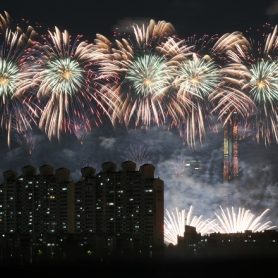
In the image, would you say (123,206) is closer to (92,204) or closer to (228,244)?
(92,204)

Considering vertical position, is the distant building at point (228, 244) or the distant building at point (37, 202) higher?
the distant building at point (37, 202)

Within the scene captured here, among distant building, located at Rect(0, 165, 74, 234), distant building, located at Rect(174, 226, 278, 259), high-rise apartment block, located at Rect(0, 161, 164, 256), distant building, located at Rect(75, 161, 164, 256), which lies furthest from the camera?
distant building, located at Rect(174, 226, 278, 259)

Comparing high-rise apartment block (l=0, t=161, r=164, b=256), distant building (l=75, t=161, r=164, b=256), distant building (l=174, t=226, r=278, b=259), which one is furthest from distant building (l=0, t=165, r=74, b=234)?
distant building (l=174, t=226, r=278, b=259)

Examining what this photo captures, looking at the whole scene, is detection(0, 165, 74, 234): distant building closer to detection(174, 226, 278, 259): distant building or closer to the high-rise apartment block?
the high-rise apartment block

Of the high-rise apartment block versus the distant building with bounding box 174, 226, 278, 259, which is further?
the distant building with bounding box 174, 226, 278, 259

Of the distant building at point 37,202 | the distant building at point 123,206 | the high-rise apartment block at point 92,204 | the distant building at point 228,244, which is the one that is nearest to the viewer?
the distant building at point 123,206

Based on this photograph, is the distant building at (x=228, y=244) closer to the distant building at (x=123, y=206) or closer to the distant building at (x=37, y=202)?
the distant building at (x=123, y=206)

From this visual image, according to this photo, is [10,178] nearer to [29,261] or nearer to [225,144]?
[29,261]

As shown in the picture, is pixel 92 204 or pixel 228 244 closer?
pixel 92 204

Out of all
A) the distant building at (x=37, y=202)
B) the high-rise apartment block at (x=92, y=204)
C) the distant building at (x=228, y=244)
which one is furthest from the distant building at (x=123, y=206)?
the distant building at (x=228, y=244)

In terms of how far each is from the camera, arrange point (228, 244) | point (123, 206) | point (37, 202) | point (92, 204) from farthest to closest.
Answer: point (228, 244) → point (37, 202) → point (92, 204) → point (123, 206)

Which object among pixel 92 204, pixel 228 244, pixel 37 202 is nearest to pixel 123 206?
pixel 92 204

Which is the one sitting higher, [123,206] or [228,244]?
[123,206]
